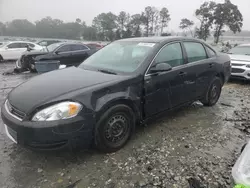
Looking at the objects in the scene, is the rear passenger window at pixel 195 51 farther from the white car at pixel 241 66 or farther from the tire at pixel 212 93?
the white car at pixel 241 66

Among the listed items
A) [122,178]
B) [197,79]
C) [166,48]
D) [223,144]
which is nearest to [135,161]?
[122,178]

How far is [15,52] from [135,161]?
13728 mm

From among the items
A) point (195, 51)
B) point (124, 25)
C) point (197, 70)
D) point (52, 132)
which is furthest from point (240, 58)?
point (124, 25)

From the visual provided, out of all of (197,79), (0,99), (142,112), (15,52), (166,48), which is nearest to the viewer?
(142,112)

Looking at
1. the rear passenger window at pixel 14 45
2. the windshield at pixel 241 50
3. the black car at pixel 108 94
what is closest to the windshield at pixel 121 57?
the black car at pixel 108 94

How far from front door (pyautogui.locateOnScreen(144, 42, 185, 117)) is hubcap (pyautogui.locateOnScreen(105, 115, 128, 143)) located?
48 centimetres

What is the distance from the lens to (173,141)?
11.5ft

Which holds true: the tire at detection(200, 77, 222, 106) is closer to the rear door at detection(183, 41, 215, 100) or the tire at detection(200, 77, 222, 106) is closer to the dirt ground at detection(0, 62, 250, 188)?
the rear door at detection(183, 41, 215, 100)

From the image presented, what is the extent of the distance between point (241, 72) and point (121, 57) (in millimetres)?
5392

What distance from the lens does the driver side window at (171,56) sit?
3614mm

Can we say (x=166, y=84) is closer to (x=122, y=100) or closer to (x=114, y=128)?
(x=122, y=100)

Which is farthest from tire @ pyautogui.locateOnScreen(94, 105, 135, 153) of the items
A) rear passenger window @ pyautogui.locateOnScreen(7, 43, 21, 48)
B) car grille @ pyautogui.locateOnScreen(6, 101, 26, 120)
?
rear passenger window @ pyautogui.locateOnScreen(7, 43, 21, 48)

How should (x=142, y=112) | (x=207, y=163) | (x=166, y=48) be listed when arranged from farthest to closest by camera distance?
1. (x=166, y=48)
2. (x=142, y=112)
3. (x=207, y=163)

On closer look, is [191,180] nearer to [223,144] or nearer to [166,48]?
[223,144]
